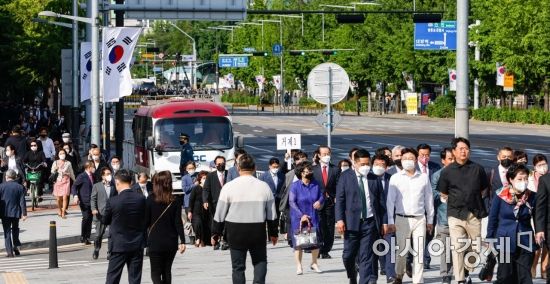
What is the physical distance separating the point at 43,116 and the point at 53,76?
203 cm

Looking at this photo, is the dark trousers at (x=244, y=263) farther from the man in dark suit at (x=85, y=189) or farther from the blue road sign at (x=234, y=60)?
the blue road sign at (x=234, y=60)

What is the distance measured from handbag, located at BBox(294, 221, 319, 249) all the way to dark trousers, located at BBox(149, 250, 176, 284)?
340 cm

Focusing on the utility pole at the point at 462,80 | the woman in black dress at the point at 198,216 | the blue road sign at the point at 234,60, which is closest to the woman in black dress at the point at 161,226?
the woman in black dress at the point at 198,216

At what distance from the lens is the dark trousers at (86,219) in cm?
2620

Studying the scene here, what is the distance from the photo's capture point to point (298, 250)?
62.1ft

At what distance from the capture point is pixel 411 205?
1659 centimetres

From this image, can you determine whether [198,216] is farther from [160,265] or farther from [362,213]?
[160,265]

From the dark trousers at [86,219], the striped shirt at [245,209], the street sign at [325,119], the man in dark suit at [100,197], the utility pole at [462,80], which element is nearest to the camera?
the striped shirt at [245,209]

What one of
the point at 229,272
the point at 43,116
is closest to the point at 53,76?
the point at 43,116

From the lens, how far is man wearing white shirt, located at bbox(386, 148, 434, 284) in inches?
652

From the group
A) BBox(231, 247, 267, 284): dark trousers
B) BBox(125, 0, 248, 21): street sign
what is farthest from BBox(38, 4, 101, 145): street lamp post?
BBox(231, 247, 267, 284): dark trousers

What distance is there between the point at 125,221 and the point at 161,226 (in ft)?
1.35

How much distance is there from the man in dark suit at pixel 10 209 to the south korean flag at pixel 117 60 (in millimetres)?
8383

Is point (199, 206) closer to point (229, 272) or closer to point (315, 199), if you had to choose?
point (229, 272)
